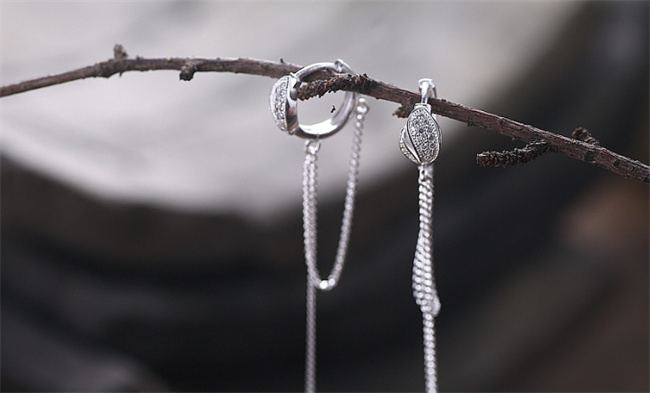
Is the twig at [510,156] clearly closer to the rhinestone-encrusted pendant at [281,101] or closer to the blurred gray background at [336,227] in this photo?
the rhinestone-encrusted pendant at [281,101]

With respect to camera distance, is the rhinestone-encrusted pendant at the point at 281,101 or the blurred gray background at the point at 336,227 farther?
the blurred gray background at the point at 336,227

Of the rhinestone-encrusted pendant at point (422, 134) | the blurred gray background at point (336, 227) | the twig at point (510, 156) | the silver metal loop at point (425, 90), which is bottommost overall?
the twig at point (510, 156)

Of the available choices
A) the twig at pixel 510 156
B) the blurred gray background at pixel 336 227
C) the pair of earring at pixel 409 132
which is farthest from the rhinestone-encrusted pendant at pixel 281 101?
the blurred gray background at pixel 336 227

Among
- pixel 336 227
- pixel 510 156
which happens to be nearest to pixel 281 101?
pixel 510 156

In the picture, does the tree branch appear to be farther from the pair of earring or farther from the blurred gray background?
the blurred gray background

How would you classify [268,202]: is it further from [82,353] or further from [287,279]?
[82,353]

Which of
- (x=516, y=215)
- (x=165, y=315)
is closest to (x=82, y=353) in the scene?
(x=165, y=315)
